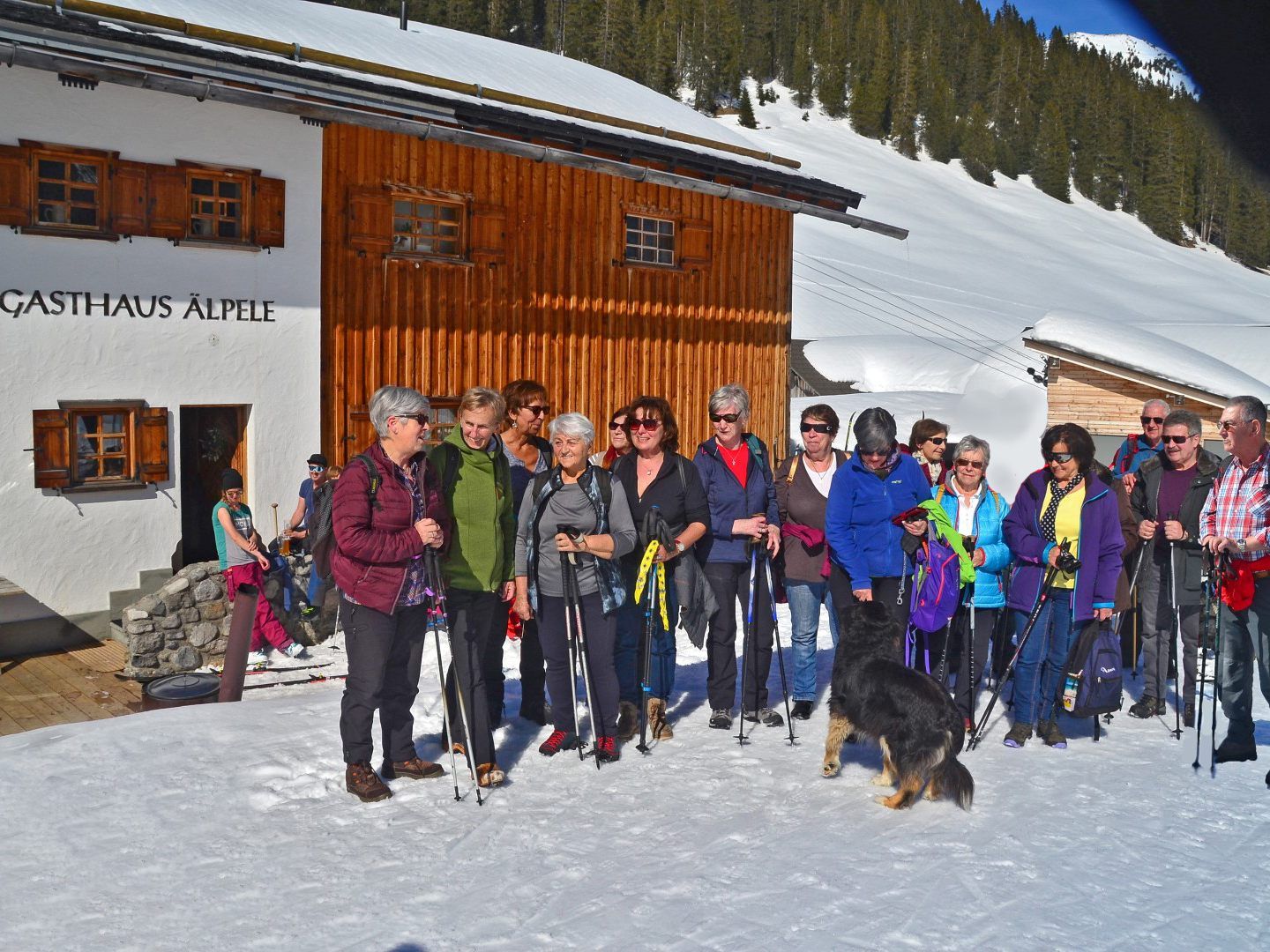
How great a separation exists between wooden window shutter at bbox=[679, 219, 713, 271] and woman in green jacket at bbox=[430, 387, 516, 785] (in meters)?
9.96

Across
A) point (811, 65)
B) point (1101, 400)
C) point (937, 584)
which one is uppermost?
point (811, 65)

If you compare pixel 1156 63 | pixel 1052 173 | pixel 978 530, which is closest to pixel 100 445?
pixel 978 530

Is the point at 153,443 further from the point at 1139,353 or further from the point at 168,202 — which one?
the point at 1139,353

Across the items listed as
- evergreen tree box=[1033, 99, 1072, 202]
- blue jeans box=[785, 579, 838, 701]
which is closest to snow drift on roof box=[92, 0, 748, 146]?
blue jeans box=[785, 579, 838, 701]

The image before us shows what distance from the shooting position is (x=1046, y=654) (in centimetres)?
620

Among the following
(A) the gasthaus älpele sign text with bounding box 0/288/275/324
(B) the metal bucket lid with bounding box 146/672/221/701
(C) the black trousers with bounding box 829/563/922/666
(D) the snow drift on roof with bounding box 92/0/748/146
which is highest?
(D) the snow drift on roof with bounding box 92/0/748/146

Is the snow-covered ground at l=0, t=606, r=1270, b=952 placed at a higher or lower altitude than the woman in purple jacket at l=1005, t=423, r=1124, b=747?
lower

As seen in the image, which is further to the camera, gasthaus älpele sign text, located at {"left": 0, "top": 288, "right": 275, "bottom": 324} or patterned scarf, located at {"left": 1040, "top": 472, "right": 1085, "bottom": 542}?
gasthaus älpele sign text, located at {"left": 0, "top": 288, "right": 275, "bottom": 324}

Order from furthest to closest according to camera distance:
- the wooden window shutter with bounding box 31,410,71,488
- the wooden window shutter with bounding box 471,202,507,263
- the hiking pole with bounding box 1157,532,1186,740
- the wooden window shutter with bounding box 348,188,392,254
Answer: the wooden window shutter with bounding box 471,202,507,263 < the wooden window shutter with bounding box 348,188,392,254 < the wooden window shutter with bounding box 31,410,71,488 < the hiking pole with bounding box 1157,532,1186,740

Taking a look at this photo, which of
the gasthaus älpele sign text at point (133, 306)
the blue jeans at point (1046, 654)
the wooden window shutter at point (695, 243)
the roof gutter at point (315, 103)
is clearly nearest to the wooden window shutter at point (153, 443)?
the gasthaus älpele sign text at point (133, 306)

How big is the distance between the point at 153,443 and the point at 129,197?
2.31 meters

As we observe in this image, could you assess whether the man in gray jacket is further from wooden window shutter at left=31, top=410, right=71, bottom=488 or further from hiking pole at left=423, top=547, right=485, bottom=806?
wooden window shutter at left=31, top=410, right=71, bottom=488

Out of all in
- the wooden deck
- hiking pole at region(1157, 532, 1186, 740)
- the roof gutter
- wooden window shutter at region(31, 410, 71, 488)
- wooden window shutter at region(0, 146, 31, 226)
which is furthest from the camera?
wooden window shutter at region(31, 410, 71, 488)

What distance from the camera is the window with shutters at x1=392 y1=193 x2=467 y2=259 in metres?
12.0
